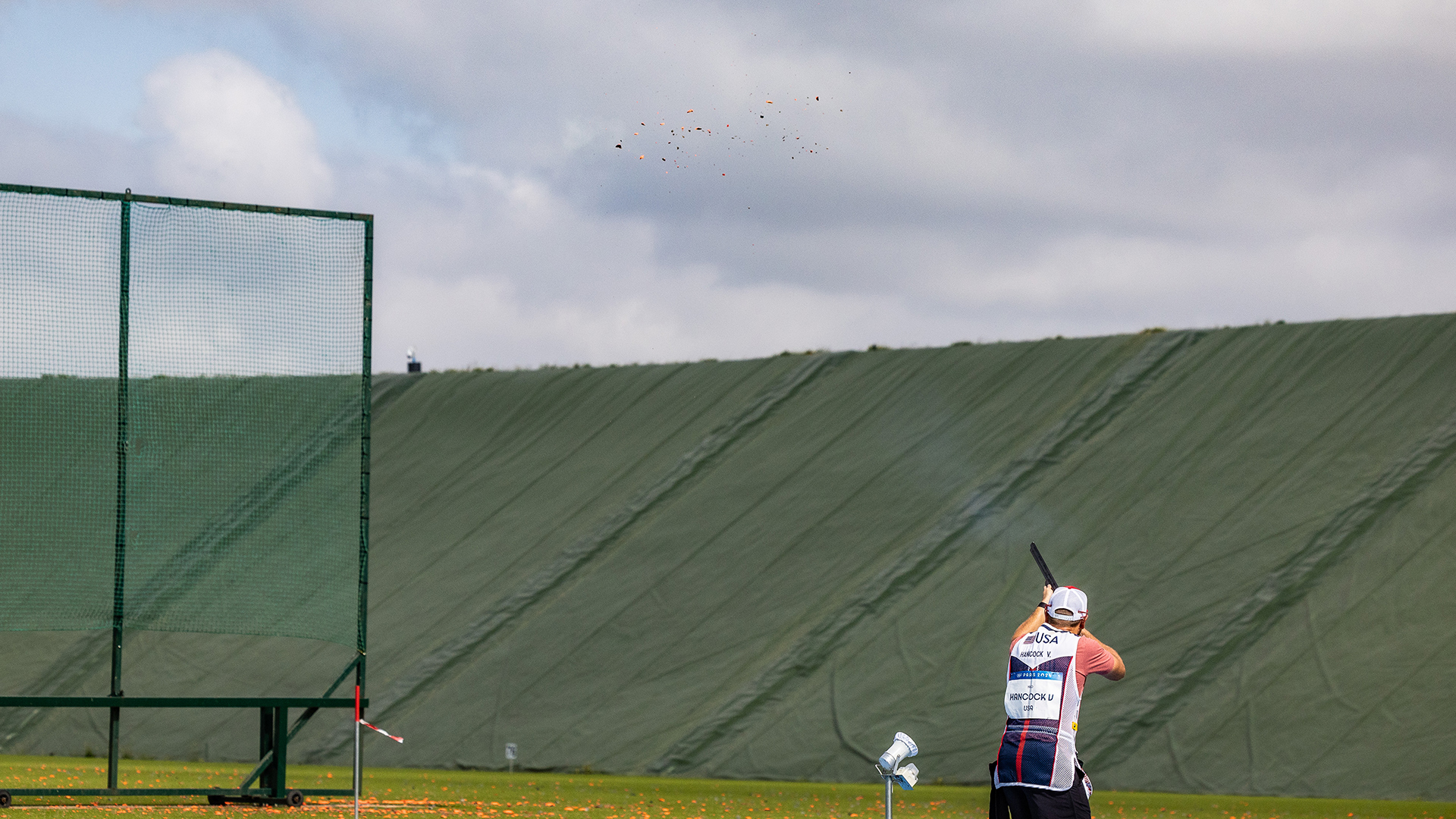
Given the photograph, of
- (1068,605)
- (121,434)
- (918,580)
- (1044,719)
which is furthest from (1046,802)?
(918,580)

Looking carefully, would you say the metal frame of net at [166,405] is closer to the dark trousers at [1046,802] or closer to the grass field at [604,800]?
the grass field at [604,800]

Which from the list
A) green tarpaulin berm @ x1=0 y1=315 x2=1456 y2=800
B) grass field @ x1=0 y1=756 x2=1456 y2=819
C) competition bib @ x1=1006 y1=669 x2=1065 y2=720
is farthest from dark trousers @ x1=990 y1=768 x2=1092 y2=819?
green tarpaulin berm @ x1=0 y1=315 x2=1456 y2=800

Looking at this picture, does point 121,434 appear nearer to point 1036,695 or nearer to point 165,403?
point 165,403

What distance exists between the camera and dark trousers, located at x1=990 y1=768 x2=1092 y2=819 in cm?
612

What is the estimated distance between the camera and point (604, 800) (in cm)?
1648

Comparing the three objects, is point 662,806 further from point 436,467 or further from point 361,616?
point 436,467

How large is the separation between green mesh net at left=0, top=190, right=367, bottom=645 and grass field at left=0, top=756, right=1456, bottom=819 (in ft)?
6.07

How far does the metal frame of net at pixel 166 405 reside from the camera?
1430cm

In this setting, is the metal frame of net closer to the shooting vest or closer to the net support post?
the net support post

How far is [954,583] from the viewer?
2305 centimetres

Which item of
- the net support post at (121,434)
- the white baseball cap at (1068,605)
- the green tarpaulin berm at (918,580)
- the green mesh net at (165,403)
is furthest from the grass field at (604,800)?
the white baseball cap at (1068,605)

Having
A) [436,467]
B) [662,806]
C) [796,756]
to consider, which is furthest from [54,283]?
[436,467]

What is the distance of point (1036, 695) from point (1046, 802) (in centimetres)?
39

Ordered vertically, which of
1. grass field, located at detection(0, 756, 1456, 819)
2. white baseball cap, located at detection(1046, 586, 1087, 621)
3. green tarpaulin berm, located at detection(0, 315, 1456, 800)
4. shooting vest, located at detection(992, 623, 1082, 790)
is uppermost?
green tarpaulin berm, located at detection(0, 315, 1456, 800)
